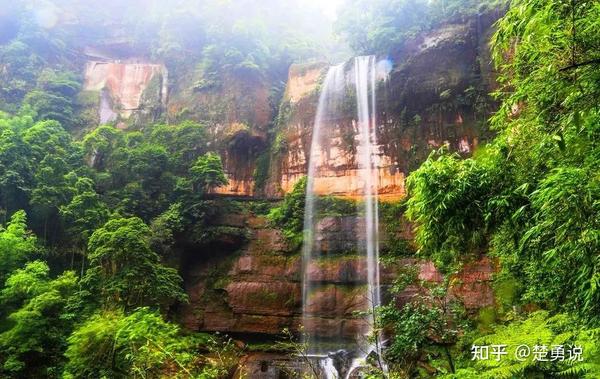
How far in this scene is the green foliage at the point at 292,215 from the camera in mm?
16938

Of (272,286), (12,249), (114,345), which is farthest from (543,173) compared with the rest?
(12,249)

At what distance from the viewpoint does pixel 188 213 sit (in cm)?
1722

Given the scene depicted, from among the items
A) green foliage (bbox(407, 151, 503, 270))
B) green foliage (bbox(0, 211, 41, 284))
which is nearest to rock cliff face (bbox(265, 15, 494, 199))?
green foliage (bbox(0, 211, 41, 284))

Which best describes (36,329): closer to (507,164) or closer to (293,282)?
(293,282)

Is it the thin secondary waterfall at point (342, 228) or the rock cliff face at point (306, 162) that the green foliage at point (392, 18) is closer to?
the rock cliff face at point (306, 162)

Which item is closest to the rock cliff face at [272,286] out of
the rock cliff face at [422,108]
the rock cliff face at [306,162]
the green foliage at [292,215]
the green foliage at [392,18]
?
the rock cliff face at [306,162]

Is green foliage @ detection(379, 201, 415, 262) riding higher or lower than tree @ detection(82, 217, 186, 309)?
higher

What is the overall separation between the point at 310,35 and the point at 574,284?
30.6 m

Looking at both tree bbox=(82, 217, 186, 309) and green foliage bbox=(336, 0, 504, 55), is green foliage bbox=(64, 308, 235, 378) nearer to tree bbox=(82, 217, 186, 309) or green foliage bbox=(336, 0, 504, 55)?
tree bbox=(82, 217, 186, 309)

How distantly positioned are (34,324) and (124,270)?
98.0 inches

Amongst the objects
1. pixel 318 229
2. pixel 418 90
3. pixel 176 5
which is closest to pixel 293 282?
pixel 318 229

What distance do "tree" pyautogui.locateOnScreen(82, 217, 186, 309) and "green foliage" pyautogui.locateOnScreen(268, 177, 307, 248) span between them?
5.31 metres

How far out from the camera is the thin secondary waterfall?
14.7 metres

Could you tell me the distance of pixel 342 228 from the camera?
652 inches
